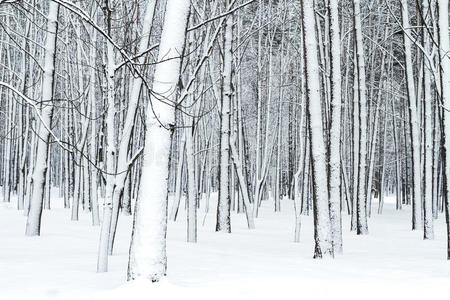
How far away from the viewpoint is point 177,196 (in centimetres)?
1457

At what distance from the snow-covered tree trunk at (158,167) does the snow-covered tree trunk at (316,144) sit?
10.7 feet

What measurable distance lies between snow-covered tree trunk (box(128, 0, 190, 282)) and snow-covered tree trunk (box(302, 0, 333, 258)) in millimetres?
3270

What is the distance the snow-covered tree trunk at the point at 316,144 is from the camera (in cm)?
672

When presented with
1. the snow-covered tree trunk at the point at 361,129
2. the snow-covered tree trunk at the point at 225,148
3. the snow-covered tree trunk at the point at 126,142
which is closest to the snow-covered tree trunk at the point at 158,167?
the snow-covered tree trunk at the point at 126,142

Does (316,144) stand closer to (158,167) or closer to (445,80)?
(445,80)

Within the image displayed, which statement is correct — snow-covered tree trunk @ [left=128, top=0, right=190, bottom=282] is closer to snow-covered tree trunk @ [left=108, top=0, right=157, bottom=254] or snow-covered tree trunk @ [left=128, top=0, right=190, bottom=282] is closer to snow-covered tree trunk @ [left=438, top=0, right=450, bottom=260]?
snow-covered tree trunk @ [left=108, top=0, right=157, bottom=254]

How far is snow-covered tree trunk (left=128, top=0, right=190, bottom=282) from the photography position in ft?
12.7

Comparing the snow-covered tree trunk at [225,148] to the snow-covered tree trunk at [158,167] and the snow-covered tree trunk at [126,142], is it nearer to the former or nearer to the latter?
the snow-covered tree trunk at [126,142]

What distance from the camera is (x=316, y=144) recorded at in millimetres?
6883

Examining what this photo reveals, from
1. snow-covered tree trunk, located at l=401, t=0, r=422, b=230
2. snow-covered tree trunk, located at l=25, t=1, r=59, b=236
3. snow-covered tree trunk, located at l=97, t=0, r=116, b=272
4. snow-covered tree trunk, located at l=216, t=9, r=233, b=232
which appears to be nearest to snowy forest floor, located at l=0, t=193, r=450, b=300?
snow-covered tree trunk, located at l=97, t=0, r=116, b=272

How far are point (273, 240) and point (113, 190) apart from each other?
5.64 meters

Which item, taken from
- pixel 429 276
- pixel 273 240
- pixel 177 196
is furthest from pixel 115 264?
pixel 177 196

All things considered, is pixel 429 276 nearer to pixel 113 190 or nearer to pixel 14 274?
pixel 113 190

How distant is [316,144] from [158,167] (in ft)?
11.6
